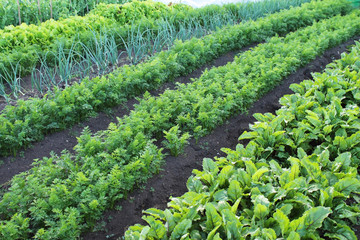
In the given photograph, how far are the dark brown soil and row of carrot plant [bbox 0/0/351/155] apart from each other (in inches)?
57.0

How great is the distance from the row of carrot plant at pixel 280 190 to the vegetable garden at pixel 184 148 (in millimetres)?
11

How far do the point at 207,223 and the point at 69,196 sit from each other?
1.29m

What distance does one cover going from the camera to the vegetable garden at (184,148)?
2.50 meters

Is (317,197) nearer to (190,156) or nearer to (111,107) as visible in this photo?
(190,156)

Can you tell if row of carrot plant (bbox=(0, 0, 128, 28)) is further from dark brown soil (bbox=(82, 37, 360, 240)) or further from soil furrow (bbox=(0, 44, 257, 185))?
dark brown soil (bbox=(82, 37, 360, 240))

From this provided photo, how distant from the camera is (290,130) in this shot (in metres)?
3.74

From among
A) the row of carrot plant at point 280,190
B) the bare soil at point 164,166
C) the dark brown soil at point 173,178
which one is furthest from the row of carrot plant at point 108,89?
the row of carrot plant at point 280,190

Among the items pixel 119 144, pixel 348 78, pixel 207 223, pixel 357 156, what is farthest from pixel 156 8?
pixel 207 223

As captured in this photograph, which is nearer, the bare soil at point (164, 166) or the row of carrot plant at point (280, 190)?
the row of carrot plant at point (280, 190)

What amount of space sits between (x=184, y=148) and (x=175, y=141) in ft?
1.36

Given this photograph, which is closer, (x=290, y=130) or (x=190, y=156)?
(x=290, y=130)

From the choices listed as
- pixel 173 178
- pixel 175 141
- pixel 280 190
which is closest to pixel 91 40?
pixel 175 141

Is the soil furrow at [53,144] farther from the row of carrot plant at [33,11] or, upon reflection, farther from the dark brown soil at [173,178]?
the row of carrot plant at [33,11]

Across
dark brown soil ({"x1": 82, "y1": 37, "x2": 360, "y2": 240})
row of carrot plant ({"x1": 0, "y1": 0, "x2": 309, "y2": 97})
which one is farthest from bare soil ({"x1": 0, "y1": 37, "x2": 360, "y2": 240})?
row of carrot plant ({"x1": 0, "y1": 0, "x2": 309, "y2": 97})
